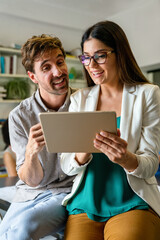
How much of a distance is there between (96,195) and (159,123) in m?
0.41

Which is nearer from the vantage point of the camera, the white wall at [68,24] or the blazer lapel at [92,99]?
the blazer lapel at [92,99]

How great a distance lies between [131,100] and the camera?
50.1 inches

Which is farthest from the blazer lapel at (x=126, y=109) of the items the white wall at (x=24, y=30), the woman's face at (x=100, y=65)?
the white wall at (x=24, y=30)

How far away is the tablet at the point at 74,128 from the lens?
102cm

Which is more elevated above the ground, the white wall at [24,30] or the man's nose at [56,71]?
the white wall at [24,30]

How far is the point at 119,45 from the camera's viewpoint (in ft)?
4.25

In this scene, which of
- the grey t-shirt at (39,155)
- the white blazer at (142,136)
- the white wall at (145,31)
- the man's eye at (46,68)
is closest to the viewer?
the white blazer at (142,136)

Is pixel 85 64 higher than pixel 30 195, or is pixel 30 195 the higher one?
pixel 85 64

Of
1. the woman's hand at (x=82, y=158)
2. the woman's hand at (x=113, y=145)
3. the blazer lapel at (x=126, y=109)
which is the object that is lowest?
the woman's hand at (x=82, y=158)

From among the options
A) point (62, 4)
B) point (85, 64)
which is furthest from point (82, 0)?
point (85, 64)

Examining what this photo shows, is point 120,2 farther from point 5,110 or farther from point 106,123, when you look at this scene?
point 106,123

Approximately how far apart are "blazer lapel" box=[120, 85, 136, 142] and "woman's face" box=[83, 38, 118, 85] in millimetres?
101

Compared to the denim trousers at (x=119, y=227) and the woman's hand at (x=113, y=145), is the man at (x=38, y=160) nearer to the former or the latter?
the denim trousers at (x=119, y=227)

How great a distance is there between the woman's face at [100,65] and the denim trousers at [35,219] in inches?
24.5
